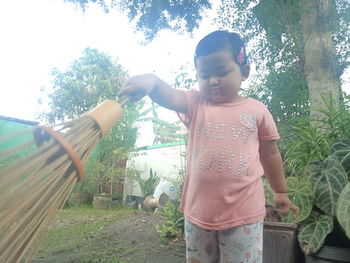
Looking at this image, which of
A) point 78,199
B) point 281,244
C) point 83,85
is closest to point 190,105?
point 281,244

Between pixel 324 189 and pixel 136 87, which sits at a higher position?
pixel 136 87

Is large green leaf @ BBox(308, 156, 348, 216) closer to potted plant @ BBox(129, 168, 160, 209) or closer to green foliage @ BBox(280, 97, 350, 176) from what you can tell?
green foliage @ BBox(280, 97, 350, 176)

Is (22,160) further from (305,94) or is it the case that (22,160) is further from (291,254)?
(305,94)

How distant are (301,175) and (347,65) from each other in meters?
2.35

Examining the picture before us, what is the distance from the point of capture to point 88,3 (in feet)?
12.6

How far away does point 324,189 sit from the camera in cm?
175

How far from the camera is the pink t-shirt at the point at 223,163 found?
1018 mm

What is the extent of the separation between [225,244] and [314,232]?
86 centimetres

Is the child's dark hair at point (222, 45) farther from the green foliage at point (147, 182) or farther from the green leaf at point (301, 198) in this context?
the green foliage at point (147, 182)

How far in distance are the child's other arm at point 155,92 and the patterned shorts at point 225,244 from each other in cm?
45

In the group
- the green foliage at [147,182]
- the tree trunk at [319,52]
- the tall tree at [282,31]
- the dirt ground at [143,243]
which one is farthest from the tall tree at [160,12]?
the green foliage at [147,182]

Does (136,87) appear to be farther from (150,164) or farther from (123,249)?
(150,164)

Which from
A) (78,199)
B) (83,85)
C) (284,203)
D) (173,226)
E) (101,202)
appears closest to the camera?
(284,203)

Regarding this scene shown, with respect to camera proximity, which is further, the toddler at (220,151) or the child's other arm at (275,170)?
the child's other arm at (275,170)
